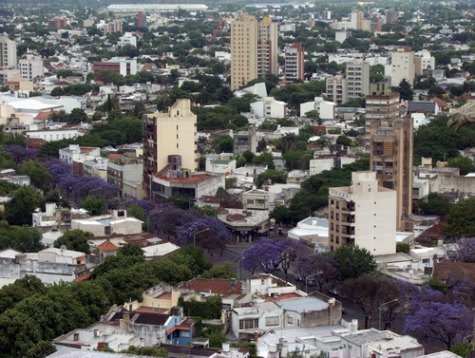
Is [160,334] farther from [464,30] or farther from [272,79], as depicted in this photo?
[464,30]

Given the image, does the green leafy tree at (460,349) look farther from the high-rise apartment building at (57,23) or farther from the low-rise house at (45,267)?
the high-rise apartment building at (57,23)

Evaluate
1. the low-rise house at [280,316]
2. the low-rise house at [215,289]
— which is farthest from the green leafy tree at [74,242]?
the low-rise house at [280,316]

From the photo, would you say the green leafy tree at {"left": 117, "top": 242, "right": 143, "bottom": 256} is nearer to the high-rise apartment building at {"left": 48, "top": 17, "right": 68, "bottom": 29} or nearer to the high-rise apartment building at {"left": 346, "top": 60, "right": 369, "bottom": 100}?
the high-rise apartment building at {"left": 346, "top": 60, "right": 369, "bottom": 100}

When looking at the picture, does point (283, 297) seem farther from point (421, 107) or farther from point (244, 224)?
point (421, 107)

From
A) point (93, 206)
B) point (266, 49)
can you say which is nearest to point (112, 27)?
point (266, 49)

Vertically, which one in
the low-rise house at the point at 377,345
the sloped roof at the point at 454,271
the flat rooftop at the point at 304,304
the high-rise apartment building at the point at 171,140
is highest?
the high-rise apartment building at the point at 171,140

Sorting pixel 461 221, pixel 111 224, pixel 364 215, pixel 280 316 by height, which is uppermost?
pixel 364 215

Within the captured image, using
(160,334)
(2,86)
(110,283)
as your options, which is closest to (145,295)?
(110,283)
